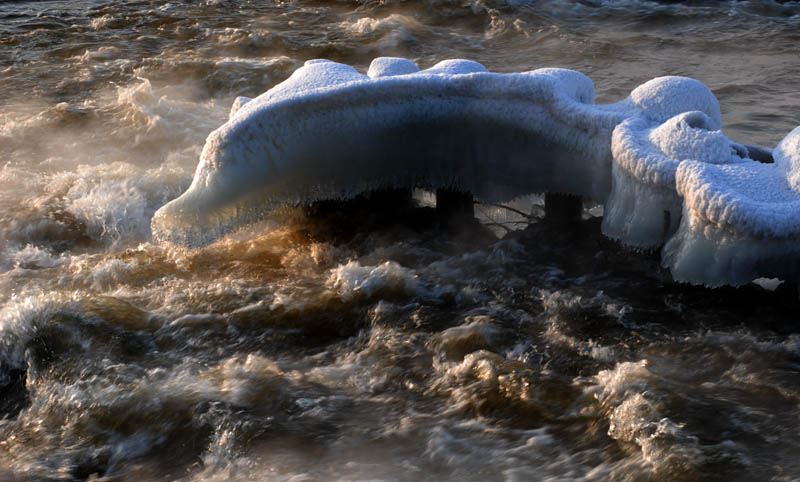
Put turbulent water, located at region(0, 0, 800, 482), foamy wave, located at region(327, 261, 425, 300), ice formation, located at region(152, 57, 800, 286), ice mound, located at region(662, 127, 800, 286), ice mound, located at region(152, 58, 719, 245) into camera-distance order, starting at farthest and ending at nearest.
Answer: foamy wave, located at region(327, 261, 425, 300)
ice mound, located at region(152, 58, 719, 245)
ice formation, located at region(152, 57, 800, 286)
ice mound, located at region(662, 127, 800, 286)
turbulent water, located at region(0, 0, 800, 482)

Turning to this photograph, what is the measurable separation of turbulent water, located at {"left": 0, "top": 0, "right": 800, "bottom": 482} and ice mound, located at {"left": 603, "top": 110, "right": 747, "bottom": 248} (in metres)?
0.37

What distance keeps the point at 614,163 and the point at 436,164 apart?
3.11 feet

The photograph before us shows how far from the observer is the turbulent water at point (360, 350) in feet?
9.40

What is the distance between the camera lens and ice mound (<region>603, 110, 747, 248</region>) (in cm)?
342

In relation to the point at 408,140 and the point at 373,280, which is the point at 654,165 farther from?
the point at 373,280

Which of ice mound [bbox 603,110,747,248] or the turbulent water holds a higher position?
ice mound [bbox 603,110,747,248]

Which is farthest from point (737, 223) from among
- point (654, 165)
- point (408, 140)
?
point (408, 140)

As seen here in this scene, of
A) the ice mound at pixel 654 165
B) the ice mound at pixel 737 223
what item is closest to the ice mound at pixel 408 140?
the ice mound at pixel 654 165

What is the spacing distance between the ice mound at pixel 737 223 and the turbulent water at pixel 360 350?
1.04 ft

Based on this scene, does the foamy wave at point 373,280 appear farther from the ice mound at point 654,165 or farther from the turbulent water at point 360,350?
the ice mound at point 654,165

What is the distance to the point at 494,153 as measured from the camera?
402cm

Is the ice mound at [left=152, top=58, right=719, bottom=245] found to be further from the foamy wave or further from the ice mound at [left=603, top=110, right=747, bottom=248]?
the foamy wave

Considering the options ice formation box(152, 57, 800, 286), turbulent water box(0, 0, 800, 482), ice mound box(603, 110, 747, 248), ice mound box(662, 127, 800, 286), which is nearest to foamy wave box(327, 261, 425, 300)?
turbulent water box(0, 0, 800, 482)

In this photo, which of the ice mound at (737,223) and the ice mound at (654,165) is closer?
the ice mound at (737,223)
